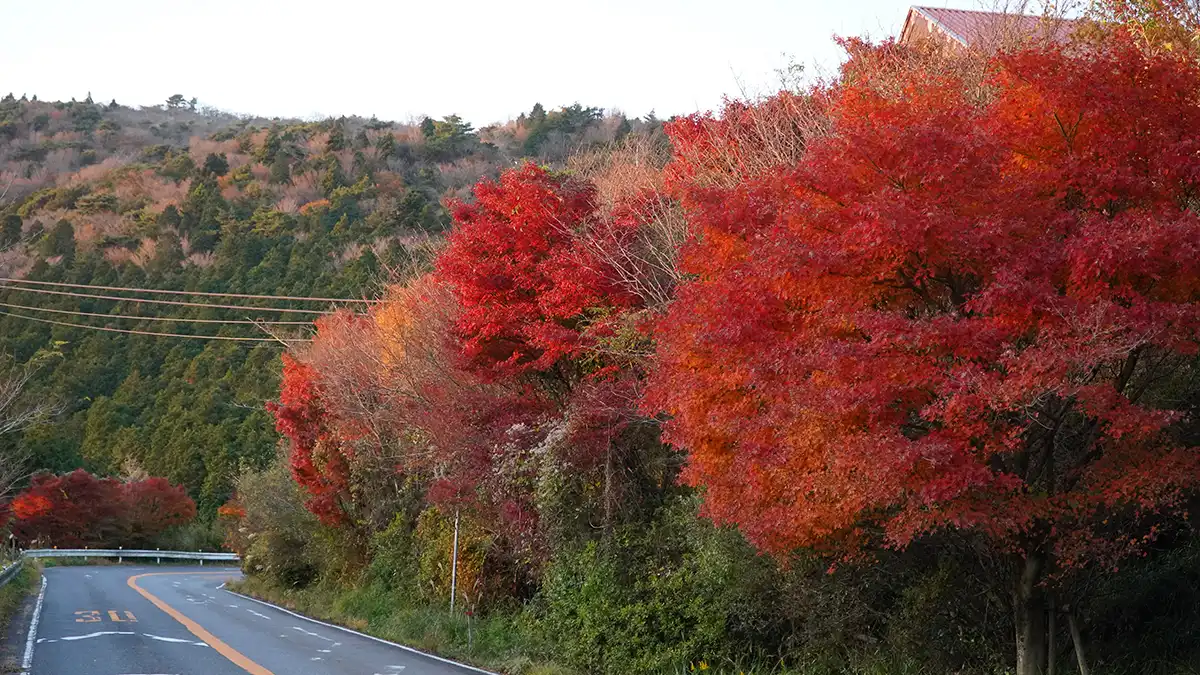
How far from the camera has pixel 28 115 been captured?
119 meters

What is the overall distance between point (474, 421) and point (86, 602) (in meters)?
14.7

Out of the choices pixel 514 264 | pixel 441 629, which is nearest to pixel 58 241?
pixel 514 264

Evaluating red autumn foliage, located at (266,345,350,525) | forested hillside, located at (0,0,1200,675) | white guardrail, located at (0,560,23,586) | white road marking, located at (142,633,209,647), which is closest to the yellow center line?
white road marking, located at (142,633,209,647)

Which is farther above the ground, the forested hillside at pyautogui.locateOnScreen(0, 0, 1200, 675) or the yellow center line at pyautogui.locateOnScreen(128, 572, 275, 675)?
the forested hillside at pyautogui.locateOnScreen(0, 0, 1200, 675)

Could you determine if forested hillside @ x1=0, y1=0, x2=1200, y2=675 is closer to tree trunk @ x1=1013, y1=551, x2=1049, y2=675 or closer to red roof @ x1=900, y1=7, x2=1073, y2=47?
tree trunk @ x1=1013, y1=551, x2=1049, y2=675

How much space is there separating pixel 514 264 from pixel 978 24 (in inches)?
386

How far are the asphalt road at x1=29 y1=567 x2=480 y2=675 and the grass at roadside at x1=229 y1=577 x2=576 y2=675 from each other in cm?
54

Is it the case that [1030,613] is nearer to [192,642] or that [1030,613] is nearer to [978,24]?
[978,24]

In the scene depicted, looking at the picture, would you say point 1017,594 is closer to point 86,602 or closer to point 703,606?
point 703,606

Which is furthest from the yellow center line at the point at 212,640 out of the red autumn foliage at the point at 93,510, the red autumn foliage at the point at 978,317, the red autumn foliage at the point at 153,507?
the red autumn foliage at the point at 153,507

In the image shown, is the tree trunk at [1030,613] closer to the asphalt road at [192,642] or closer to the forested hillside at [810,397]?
the forested hillside at [810,397]

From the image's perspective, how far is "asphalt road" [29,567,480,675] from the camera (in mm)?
15469

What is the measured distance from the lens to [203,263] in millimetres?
65812

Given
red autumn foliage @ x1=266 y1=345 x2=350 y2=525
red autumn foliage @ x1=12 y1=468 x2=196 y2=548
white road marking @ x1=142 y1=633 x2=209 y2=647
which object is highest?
red autumn foliage @ x1=266 y1=345 x2=350 y2=525
